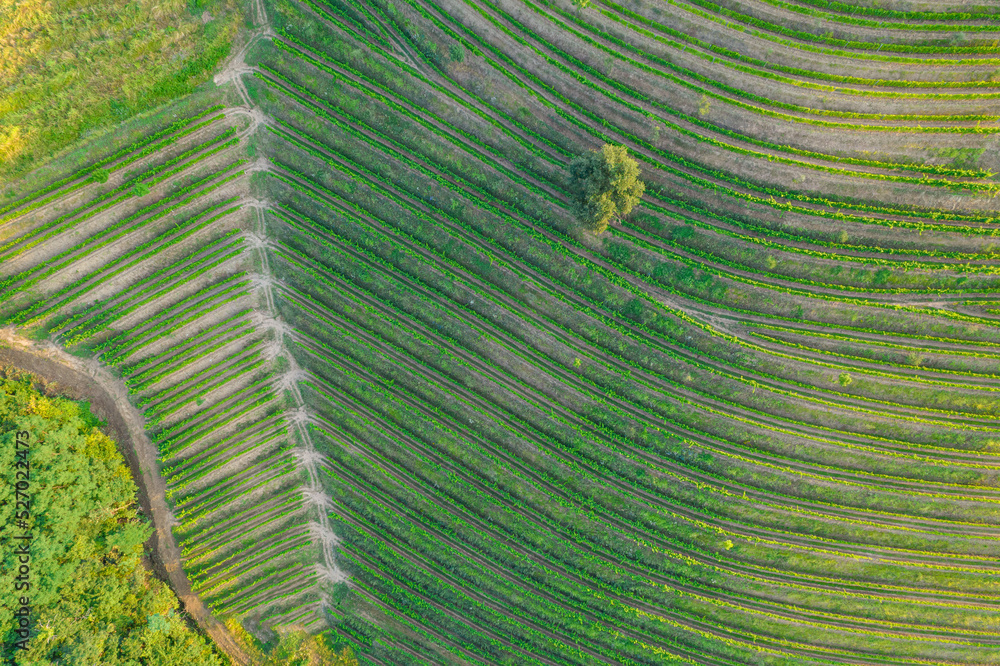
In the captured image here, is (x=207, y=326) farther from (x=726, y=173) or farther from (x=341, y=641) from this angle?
(x=726, y=173)

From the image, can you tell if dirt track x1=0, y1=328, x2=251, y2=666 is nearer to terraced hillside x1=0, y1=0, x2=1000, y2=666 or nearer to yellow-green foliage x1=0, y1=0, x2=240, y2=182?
terraced hillside x1=0, y1=0, x2=1000, y2=666

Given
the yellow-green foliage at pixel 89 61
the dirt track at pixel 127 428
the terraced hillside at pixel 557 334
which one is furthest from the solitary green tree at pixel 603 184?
the dirt track at pixel 127 428

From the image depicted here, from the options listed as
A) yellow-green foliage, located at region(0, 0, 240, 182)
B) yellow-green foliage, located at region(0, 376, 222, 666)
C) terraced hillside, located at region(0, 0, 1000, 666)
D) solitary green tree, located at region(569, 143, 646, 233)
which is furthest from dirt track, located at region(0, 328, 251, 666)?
solitary green tree, located at region(569, 143, 646, 233)

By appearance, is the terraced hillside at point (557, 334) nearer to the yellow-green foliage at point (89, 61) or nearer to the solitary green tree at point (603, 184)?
the yellow-green foliage at point (89, 61)

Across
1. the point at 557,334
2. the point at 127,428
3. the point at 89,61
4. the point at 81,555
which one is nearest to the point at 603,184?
the point at 557,334

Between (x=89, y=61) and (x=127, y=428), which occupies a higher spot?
(x=89, y=61)

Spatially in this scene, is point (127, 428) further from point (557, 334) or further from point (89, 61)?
point (557, 334)
